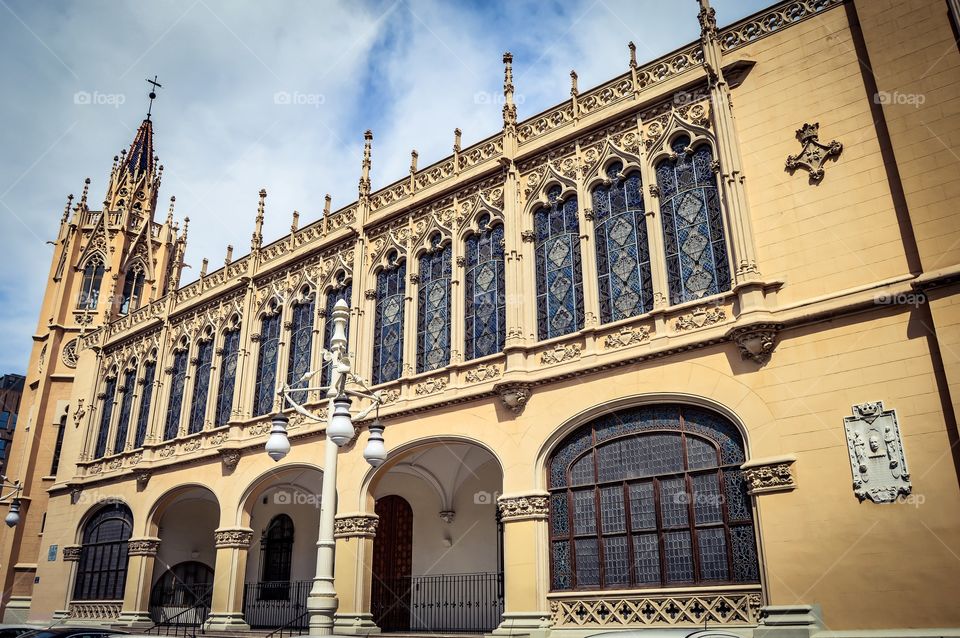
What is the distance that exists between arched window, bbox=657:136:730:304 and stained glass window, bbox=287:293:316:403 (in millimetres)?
11072

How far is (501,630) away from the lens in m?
14.4

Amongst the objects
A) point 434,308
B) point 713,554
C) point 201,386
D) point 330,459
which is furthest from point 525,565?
point 201,386

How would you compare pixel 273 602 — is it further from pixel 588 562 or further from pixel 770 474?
pixel 770 474

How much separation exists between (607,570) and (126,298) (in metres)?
31.2

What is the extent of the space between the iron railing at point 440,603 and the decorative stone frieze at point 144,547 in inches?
344

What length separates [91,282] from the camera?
3734cm

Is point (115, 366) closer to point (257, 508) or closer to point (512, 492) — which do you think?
point (257, 508)

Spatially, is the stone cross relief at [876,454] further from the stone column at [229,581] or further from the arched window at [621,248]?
the stone column at [229,581]

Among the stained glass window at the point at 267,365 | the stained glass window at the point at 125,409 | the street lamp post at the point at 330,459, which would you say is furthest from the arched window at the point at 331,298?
the stained glass window at the point at 125,409

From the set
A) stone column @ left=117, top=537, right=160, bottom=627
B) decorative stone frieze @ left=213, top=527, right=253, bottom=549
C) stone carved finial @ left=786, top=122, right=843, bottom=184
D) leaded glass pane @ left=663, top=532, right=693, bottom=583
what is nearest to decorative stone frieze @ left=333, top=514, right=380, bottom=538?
decorative stone frieze @ left=213, top=527, right=253, bottom=549

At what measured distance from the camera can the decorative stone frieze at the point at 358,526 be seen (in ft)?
58.5

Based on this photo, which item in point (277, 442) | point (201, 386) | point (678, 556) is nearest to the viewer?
point (277, 442)

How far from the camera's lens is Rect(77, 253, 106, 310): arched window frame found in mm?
37031

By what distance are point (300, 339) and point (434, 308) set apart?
5.49m
